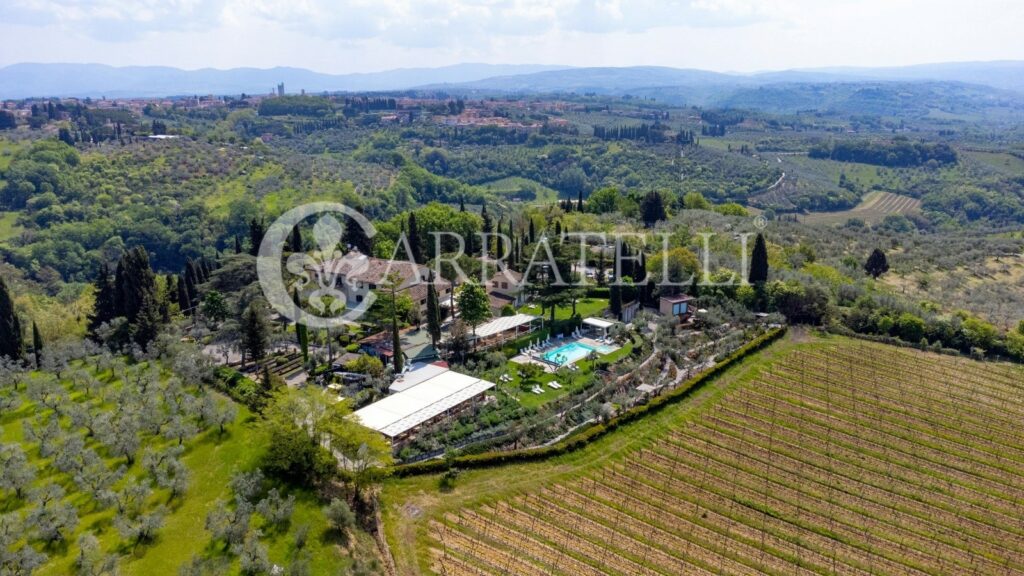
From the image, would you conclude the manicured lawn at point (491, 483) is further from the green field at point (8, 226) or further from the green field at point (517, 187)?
the green field at point (517, 187)

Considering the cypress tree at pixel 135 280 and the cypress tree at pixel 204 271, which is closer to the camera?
the cypress tree at pixel 135 280

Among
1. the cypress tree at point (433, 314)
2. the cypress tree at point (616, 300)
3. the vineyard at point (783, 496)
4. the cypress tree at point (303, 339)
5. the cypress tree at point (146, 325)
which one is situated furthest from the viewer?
the cypress tree at point (616, 300)

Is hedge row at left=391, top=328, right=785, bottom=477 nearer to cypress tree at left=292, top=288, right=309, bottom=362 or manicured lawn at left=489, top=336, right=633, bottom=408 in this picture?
manicured lawn at left=489, top=336, right=633, bottom=408

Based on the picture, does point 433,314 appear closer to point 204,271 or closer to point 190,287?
point 190,287

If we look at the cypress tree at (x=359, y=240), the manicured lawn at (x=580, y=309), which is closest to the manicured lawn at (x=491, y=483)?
the manicured lawn at (x=580, y=309)

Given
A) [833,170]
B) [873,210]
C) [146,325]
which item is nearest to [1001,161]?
[833,170]

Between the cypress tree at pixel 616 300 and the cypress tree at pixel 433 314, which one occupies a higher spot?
the cypress tree at pixel 433 314
